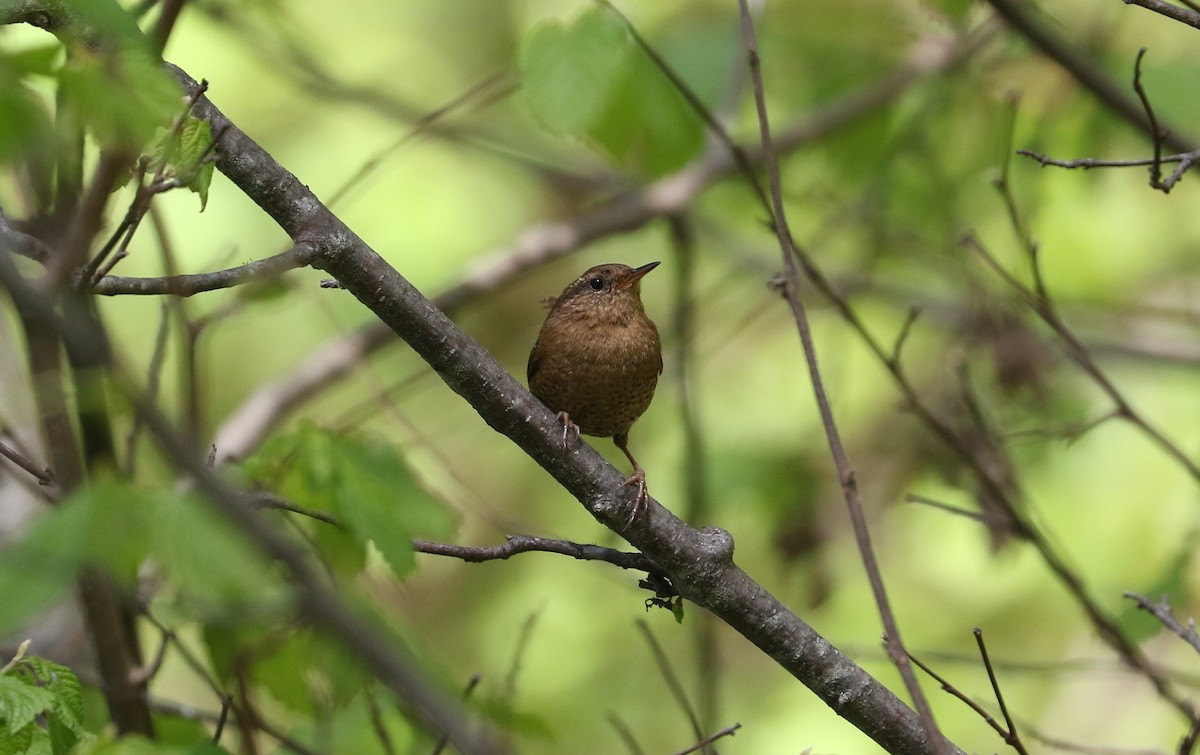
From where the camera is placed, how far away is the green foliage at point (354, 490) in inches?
102

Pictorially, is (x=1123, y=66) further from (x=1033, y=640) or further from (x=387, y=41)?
(x=387, y=41)

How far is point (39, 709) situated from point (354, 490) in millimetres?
792

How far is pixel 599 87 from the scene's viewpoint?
3242 millimetres

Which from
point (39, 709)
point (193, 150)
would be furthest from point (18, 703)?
point (193, 150)

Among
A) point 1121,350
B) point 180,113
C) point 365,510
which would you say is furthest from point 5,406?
point 1121,350

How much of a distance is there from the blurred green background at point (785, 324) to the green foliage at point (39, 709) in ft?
5.79

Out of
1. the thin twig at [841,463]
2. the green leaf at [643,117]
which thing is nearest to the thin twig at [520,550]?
the thin twig at [841,463]

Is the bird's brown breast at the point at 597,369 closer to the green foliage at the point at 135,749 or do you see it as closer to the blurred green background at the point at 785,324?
the blurred green background at the point at 785,324

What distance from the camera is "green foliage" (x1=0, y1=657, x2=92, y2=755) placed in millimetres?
2160

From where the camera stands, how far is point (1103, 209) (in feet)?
23.4

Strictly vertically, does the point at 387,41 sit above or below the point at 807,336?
above

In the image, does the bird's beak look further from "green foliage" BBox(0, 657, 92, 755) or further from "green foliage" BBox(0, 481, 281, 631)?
"green foliage" BBox(0, 481, 281, 631)

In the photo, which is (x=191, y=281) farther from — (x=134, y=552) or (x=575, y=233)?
(x=575, y=233)

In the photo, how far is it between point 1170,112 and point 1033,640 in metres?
3.79
